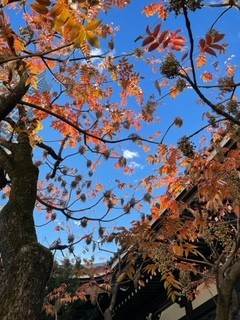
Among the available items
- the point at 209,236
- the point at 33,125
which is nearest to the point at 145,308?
the point at 209,236

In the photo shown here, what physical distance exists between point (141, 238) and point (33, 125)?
6.32 feet

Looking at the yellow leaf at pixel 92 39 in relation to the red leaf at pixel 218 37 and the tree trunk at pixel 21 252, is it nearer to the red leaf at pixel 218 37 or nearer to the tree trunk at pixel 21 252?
the red leaf at pixel 218 37

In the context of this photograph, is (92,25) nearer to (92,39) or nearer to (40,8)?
(92,39)

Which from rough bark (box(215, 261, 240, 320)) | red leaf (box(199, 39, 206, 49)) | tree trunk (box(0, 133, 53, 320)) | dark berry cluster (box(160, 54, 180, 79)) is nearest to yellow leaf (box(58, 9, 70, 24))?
dark berry cluster (box(160, 54, 180, 79))

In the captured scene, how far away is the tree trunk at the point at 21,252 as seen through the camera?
2590mm

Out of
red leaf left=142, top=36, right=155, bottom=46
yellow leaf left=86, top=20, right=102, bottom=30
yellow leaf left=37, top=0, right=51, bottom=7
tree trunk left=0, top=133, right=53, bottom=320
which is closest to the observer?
yellow leaf left=86, top=20, right=102, bottom=30

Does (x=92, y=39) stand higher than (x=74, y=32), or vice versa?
(x=74, y=32)

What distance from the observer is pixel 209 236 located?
471 cm

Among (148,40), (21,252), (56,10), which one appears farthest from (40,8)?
(21,252)

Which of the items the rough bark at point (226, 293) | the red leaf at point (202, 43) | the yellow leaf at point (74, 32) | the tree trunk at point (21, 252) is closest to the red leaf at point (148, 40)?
the red leaf at point (202, 43)

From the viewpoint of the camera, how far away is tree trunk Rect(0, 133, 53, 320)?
8.50 ft

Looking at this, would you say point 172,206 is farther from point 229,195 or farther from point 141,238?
point 229,195

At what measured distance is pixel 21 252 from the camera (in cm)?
286

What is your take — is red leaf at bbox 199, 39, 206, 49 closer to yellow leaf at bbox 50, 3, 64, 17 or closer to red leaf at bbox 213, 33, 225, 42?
red leaf at bbox 213, 33, 225, 42
